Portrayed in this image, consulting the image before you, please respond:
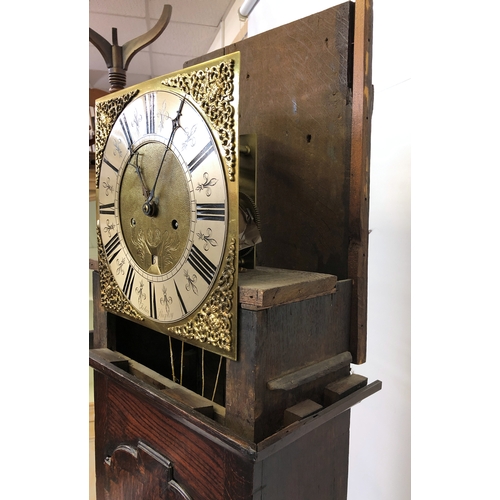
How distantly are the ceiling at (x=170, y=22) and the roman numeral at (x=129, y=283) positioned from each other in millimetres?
1410

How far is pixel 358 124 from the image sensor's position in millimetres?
885

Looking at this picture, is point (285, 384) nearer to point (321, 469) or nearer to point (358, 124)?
point (321, 469)

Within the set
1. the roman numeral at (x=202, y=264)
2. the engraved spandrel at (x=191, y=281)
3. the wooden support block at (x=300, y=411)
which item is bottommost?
the wooden support block at (x=300, y=411)

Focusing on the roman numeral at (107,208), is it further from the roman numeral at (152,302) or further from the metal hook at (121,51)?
the metal hook at (121,51)

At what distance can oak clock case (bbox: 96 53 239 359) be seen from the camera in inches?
30.0

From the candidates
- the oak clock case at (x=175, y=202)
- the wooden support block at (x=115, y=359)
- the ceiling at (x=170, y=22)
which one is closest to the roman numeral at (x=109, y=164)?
the oak clock case at (x=175, y=202)

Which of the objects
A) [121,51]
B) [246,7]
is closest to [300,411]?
[121,51]

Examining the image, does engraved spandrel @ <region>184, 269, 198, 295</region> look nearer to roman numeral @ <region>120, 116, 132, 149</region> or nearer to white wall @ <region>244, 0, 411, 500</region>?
roman numeral @ <region>120, 116, 132, 149</region>

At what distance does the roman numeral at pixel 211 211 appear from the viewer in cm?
77

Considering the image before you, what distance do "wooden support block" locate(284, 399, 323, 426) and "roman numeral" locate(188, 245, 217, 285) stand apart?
0.28 metres

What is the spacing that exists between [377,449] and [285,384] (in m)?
0.66

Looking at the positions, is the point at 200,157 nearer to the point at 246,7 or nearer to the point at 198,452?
the point at 198,452

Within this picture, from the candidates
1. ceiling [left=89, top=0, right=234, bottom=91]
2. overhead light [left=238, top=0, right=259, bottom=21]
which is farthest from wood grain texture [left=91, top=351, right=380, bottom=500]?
ceiling [left=89, top=0, right=234, bottom=91]

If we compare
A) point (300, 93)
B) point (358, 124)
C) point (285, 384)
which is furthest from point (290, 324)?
point (300, 93)
